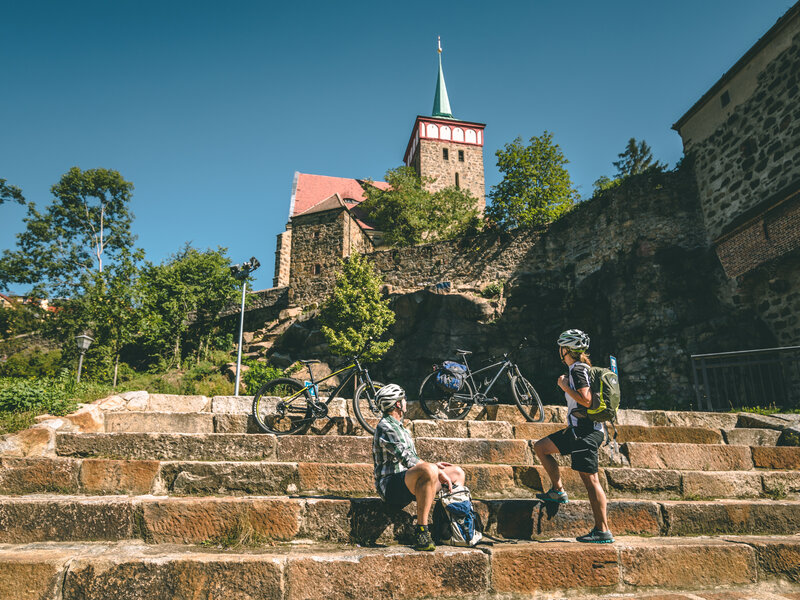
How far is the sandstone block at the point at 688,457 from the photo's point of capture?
5.03 m

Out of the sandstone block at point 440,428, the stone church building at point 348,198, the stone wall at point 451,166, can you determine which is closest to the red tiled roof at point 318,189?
the stone church building at point 348,198

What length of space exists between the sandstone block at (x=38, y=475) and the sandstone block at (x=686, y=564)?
174 inches

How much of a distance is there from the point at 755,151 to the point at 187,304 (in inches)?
979

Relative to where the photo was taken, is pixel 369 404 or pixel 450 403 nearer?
pixel 369 404

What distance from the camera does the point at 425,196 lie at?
29.6 m

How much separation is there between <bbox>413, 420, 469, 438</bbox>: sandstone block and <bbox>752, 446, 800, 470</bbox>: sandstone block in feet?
10.8

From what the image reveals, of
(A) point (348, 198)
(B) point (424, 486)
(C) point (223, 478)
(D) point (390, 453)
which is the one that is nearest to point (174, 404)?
(C) point (223, 478)

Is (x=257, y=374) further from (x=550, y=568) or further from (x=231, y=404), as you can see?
(x=550, y=568)

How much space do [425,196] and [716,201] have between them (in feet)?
59.8

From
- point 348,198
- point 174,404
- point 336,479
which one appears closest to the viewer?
point 336,479

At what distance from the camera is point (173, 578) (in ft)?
9.08

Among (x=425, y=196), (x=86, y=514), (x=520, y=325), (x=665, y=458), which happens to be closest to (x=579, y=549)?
(x=665, y=458)

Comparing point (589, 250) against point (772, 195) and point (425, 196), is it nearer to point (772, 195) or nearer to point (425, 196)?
point (772, 195)

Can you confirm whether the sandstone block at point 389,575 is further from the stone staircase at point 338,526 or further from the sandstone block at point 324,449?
the sandstone block at point 324,449
